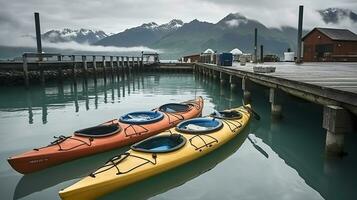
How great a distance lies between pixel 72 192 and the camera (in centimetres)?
513

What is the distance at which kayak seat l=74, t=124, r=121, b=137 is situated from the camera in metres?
8.21

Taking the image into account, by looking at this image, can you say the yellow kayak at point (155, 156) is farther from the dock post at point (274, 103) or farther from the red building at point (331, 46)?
the red building at point (331, 46)

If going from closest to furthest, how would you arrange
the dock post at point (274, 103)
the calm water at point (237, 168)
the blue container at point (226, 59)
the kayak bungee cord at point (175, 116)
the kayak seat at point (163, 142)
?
1. the calm water at point (237, 168)
2. the kayak seat at point (163, 142)
3. the kayak bungee cord at point (175, 116)
4. the dock post at point (274, 103)
5. the blue container at point (226, 59)

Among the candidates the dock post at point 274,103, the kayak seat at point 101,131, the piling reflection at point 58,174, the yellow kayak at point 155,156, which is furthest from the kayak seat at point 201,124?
the dock post at point 274,103

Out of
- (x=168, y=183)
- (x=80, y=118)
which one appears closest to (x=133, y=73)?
(x=80, y=118)

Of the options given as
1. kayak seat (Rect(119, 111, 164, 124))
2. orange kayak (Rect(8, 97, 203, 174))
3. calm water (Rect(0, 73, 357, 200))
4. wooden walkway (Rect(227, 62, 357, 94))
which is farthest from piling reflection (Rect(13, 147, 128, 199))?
wooden walkway (Rect(227, 62, 357, 94))

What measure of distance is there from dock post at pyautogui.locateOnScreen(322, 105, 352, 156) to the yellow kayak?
112 inches

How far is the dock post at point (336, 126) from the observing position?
21.5 ft

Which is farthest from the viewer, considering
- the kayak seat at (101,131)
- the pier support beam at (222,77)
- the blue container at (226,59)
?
the pier support beam at (222,77)

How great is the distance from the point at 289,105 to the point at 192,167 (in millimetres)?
10535

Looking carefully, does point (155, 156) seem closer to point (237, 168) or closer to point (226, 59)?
point (237, 168)

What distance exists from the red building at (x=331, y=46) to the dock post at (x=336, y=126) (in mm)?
30053

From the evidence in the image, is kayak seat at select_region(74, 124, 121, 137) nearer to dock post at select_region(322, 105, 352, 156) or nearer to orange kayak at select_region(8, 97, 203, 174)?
orange kayak at select_region(8, 97, 203, 174)

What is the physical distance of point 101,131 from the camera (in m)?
8.61
